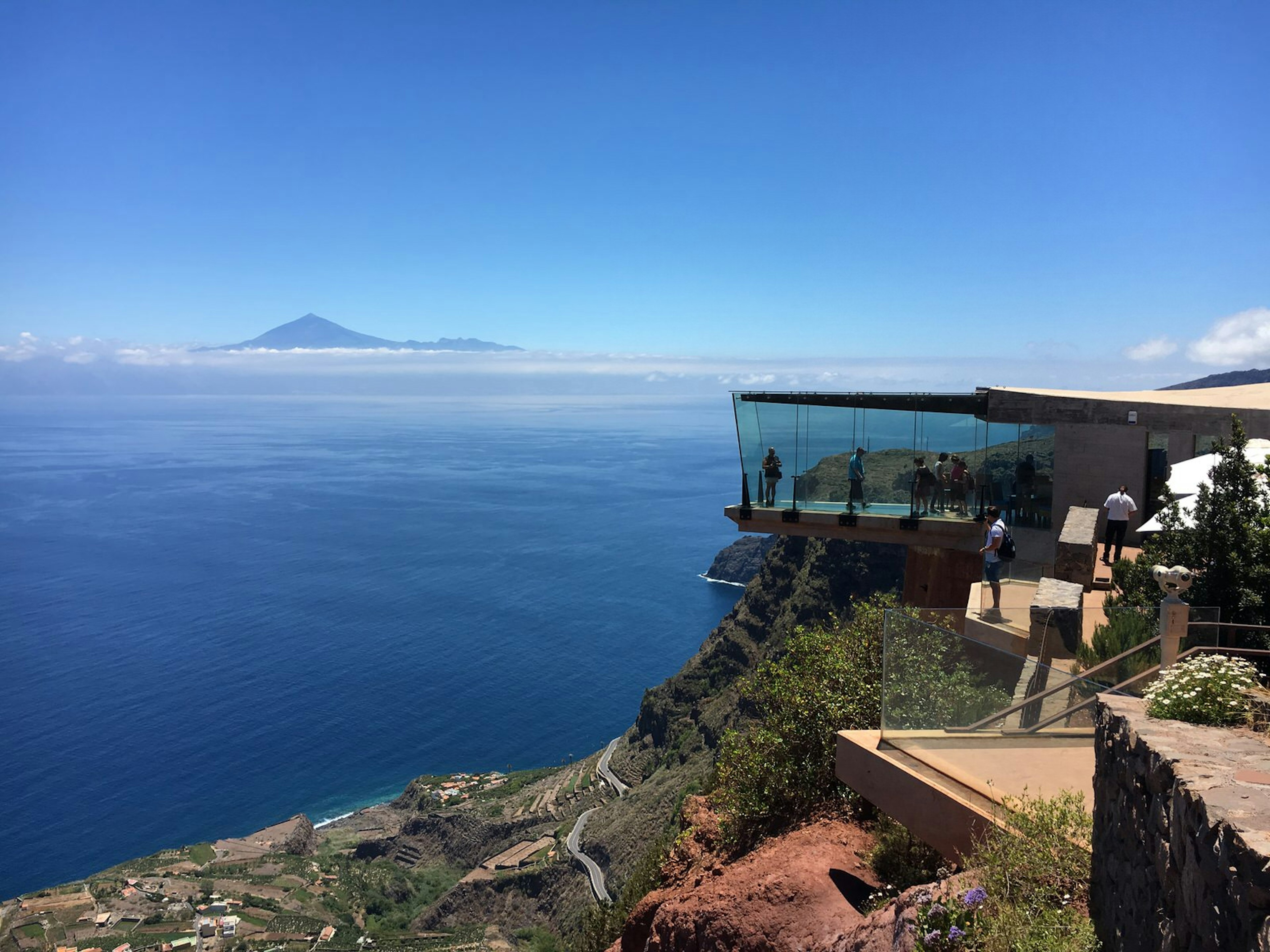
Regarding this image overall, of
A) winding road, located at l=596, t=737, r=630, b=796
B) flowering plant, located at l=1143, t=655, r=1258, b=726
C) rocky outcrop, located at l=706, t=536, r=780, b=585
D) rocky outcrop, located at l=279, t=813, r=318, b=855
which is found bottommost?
rocky outcrop, located at l=279, t=813, r=318, b=855

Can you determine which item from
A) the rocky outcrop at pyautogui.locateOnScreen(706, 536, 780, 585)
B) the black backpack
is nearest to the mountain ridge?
the rocky outcrop at pyautogui.locateOnScreen(706, 536, 780, 585)

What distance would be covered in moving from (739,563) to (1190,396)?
323 feet

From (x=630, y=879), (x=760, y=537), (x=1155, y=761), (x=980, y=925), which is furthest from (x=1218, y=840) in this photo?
(x=760, y=537)

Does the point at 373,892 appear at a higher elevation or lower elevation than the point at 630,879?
lower

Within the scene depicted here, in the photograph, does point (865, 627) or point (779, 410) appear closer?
point (865, 627)

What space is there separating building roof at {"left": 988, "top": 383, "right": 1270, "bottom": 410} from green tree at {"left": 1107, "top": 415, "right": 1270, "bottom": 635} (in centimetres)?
598

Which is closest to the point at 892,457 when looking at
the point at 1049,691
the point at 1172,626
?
the point at 1172,626

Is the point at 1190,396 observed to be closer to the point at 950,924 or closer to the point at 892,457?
the point at 892,457

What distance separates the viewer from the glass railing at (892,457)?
17.2 meters

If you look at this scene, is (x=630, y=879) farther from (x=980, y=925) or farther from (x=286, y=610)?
(x=286, y=610)

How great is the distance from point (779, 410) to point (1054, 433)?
559 cm

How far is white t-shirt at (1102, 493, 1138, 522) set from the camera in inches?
595

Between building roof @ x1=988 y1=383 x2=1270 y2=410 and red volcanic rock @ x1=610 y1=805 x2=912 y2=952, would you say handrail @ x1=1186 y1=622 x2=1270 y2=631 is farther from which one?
building roof @ x1=988 y1=383 x2=1270 y2=410

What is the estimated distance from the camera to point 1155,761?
446 cm
